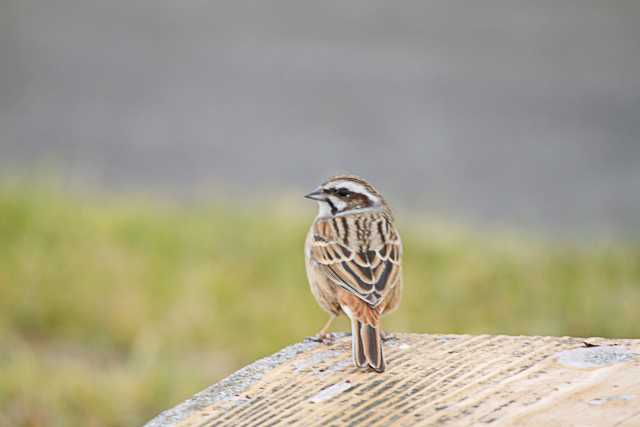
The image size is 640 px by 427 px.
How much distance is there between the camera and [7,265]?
20.5 ft

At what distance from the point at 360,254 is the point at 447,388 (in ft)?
4.44

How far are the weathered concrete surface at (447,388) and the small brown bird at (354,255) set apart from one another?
1.41 feet

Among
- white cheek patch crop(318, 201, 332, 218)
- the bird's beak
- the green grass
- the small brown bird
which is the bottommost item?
the green grass

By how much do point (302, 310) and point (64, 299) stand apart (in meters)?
1.34

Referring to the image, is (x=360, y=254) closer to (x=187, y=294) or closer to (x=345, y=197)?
(x=345, y=197)

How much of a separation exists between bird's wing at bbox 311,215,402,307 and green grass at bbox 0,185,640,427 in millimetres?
1364

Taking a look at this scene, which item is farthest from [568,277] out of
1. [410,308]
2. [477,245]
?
[410,308]

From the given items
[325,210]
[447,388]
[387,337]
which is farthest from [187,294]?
[447,388]

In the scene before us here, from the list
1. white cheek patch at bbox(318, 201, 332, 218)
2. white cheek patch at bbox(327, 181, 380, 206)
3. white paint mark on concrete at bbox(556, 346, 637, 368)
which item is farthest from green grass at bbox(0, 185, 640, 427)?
white paint mark on concrete at bbox(556, 346, 637, 368)

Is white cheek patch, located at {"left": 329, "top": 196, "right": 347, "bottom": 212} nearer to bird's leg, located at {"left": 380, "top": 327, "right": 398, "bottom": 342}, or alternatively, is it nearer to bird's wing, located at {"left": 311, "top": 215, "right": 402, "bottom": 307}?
bird's wing, located at {"left": 311, "top": 215, "right": 402, "bottom": 307}

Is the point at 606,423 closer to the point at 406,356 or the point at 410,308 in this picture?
the point at 406,356

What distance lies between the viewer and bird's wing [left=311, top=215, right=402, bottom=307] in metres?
3.72

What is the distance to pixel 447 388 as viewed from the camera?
2625 mm

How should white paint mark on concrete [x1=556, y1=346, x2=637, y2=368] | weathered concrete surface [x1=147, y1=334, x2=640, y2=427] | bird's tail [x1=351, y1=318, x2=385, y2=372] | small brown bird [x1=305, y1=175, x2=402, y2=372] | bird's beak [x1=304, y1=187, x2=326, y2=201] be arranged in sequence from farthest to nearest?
bird's beak [x1=304, y1=187, x2=326, y2=201] → small brown bird [x1=305, y1=175, x2=402, y2=372] → bird's tail [x1=351, y1=318, x2=385, y2=372] → white paint mark on concrete [x1=556, y1=346, x2=637, y2=368] → weathered concrete surface [x1=147, y1=334, x2=640, y2=427]
